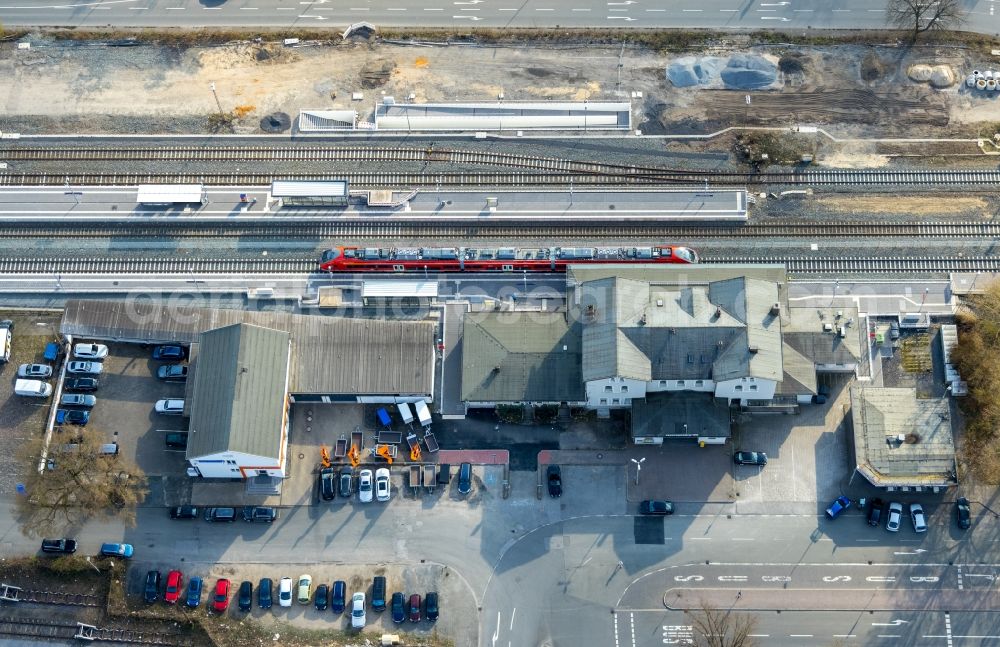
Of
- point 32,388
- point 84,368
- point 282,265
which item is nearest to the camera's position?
point 32,388

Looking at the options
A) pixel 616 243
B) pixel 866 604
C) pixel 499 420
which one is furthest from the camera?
pixel 616 243

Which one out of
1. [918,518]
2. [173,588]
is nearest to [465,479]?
[173,588]

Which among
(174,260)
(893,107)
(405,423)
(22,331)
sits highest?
(893,107)

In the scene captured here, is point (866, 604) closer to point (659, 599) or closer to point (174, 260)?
point (659, 599)

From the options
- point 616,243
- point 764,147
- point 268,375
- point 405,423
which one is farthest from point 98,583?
point 764,147

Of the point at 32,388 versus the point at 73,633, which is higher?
the point at 32,388

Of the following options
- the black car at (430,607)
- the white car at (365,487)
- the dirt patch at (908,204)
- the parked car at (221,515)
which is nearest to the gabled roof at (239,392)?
the parked car at (221,515)

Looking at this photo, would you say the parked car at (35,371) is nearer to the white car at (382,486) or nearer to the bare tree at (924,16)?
the white car at (382,486)

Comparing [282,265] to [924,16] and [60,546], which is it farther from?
[924,16]
